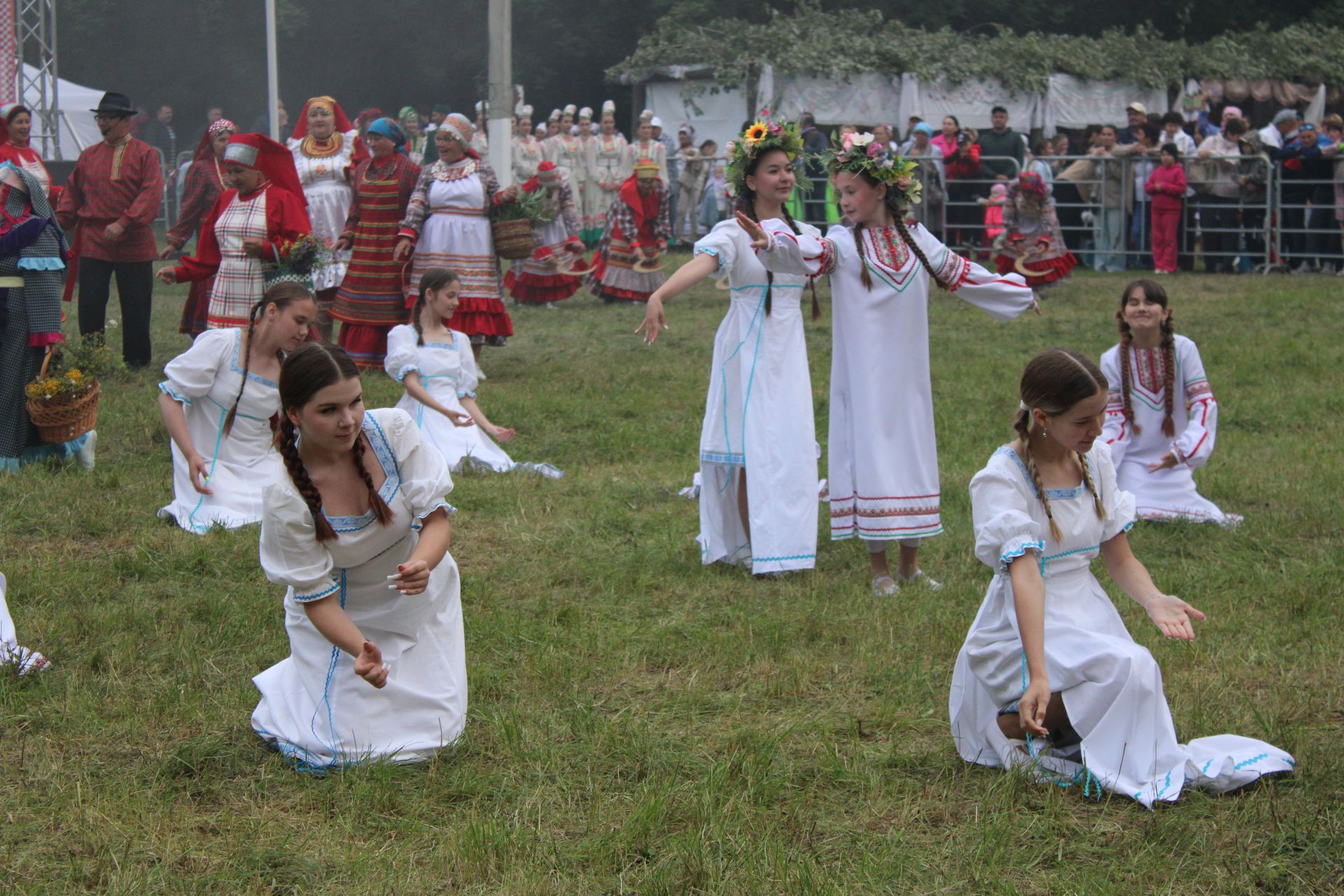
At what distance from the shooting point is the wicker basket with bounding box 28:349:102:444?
23.0 ft

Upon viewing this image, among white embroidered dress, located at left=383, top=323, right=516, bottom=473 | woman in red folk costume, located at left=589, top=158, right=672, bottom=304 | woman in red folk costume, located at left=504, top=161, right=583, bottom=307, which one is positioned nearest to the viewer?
white embroidered dress, located at left=383, top=323, right=516, bottom=473

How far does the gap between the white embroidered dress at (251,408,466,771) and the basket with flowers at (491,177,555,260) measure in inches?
260

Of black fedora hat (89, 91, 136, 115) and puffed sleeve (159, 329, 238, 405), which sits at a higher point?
black fedora hat (89, 91, 136, 115)

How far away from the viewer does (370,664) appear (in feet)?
11.0

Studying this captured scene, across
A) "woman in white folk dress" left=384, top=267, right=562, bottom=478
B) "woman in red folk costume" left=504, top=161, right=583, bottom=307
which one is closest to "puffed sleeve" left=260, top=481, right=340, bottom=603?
"woman in white folk dress" left=384, top=267, right=562, bottom=478

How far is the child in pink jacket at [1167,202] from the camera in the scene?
16.3 meters

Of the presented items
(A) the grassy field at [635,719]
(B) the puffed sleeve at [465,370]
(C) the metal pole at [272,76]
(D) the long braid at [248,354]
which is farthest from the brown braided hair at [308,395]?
(C) the metal pole at [272,76]

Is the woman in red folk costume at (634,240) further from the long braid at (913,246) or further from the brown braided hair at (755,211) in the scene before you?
the long braid at (913,246)

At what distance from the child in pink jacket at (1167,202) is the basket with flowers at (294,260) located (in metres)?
11.2

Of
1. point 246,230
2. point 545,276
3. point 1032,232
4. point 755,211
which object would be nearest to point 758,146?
point 755,211

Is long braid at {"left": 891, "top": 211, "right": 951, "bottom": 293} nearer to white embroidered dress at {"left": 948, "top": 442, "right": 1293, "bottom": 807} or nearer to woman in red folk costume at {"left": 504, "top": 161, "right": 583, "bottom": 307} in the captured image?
white embroidered dress at {"left": 948, "top": 442, "right": 1293, "bottom": 807}

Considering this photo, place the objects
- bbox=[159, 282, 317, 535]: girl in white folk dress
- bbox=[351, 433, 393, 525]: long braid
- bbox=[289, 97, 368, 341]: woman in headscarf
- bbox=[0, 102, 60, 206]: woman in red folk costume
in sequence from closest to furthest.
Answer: bbox=[351, 433, 393, 525]: long braid → bbox=[159, 282, 317, 535]: girl in white folk dress → bbox=[0, 102, 60, 206]: woman in red folk costume → bbox=[289, 97, 368, 341]: woman in headscarf

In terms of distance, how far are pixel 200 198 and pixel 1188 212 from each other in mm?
11795

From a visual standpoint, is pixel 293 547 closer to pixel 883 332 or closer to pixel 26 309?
pixel 883 332
